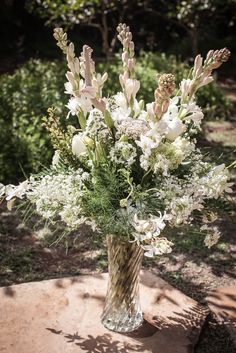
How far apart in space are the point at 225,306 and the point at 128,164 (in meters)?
1.79

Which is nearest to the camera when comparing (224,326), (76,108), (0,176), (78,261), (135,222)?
(135,222)

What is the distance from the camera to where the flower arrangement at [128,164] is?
2172mm

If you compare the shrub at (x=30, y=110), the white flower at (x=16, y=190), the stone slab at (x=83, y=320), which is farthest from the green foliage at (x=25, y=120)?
the white flower at (x=16, y=190)

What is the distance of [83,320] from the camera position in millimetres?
2799

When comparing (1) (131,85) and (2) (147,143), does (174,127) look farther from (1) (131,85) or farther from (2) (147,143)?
(1) (131,85)

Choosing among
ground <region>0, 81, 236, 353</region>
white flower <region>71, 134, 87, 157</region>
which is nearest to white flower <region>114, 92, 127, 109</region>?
white flower <region>71, 134, 87, 157</region>

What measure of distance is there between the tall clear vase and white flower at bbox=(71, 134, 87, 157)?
509mm

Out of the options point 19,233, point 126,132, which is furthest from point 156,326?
point 19,233

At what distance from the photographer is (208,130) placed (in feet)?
29.2

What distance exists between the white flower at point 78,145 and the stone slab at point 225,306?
1.76 meters

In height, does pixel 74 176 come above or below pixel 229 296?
above

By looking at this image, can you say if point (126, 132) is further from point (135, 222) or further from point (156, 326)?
point (156, 326)

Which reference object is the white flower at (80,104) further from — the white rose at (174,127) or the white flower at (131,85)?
the white rose at (174,127)

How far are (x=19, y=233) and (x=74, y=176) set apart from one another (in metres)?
3.20
